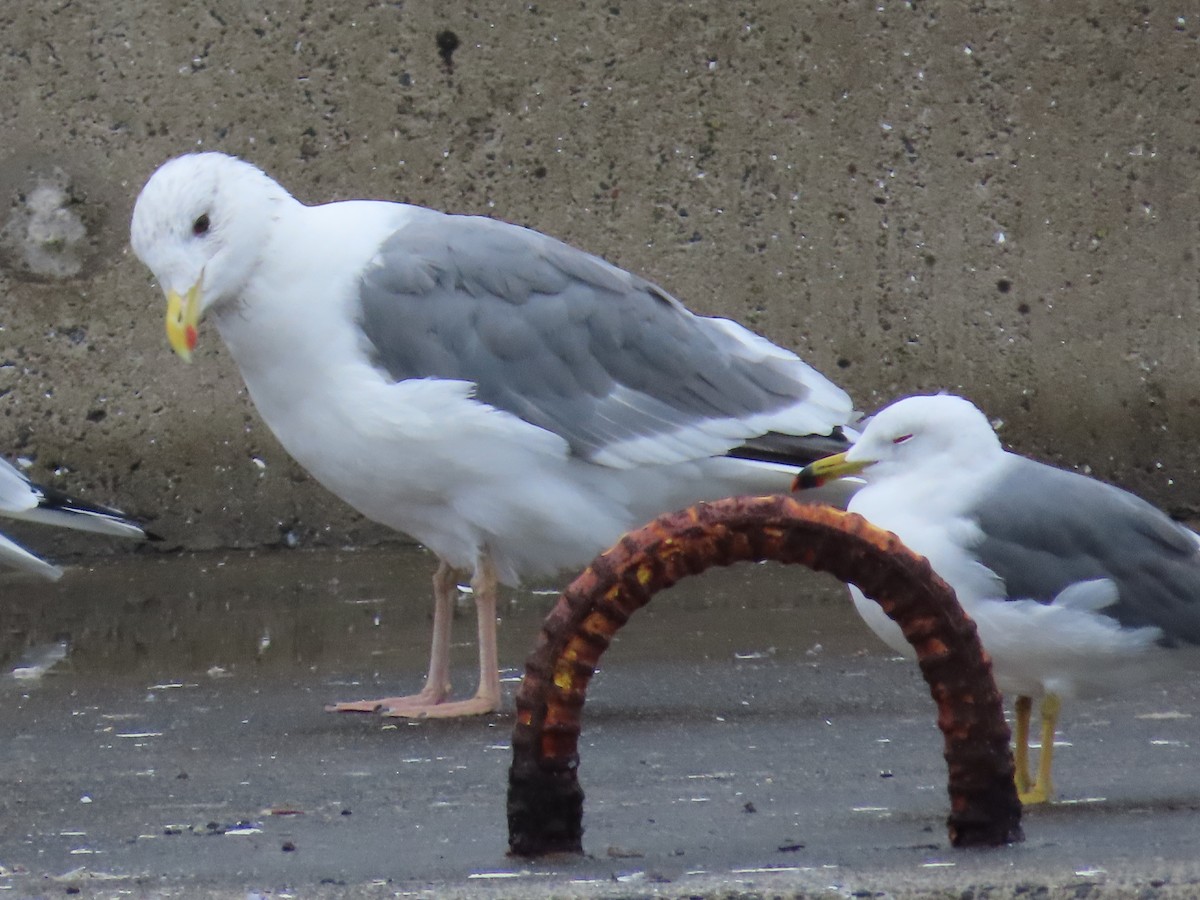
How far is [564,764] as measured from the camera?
2.52 meters

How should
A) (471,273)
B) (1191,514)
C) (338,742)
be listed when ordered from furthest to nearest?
1. (1191,514)
2. (471,273)
3. (338,742)

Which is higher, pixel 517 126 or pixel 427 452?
pixel 517 126

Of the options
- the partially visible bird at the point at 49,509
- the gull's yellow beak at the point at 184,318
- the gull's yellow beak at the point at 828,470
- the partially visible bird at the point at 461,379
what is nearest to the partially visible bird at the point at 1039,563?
the gull's yellow beak at the point at 828,470

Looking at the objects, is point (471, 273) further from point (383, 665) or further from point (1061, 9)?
point (1061, 9)

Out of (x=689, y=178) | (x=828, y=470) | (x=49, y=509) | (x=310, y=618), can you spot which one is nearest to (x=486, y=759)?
(x=828, y=470)

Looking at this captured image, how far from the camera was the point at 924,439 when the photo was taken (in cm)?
319

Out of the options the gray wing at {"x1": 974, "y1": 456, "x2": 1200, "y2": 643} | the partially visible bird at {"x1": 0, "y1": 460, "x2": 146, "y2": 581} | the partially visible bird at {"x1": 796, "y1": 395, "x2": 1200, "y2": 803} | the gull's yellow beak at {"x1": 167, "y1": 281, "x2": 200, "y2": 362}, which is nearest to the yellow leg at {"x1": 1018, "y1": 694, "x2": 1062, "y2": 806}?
the partially visible bird at {"x1": 796, "y1": 395, "x2": 1200, "y2": 803}

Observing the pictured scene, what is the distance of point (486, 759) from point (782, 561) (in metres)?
1.29

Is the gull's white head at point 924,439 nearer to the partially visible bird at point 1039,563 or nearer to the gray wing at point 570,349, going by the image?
the partially visible bird at point 1039,563

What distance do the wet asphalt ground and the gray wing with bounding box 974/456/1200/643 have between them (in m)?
0.30

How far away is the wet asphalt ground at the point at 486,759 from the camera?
253 centimetres

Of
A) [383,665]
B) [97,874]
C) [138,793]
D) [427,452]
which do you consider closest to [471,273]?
[427,452]

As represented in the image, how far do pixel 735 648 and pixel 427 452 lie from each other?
3.65 feet

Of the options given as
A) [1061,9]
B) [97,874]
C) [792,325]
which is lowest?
[97,874]
